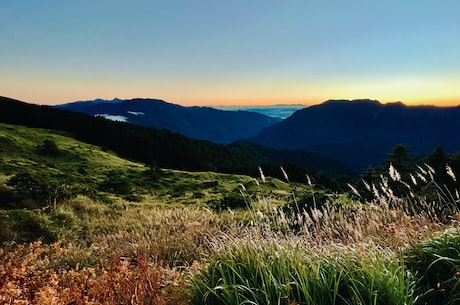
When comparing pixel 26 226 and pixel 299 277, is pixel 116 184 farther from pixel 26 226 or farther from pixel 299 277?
pixel 299 277

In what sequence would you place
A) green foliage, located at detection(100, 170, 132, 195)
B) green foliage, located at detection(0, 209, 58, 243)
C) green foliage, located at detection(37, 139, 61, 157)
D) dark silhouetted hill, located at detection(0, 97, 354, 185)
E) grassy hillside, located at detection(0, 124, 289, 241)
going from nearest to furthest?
green foliage, located at detection(0, 209, 58, 243)
grassy hillside, located at detection(0, 124, 289, 241)
green foliage, located at detection(100, 170, 132, 195)
green foliage, located at detection(37, 139, 61, 157)
dark silhouetted hill, located at detection(0, 97, 354, 185)

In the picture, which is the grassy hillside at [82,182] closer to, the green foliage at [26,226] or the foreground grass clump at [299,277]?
the green foliage at [26,226]

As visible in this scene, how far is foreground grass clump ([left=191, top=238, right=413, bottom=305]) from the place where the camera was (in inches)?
193

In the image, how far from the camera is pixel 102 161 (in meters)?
44.1

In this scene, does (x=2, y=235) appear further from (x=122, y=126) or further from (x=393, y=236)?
(x=122, y=126)

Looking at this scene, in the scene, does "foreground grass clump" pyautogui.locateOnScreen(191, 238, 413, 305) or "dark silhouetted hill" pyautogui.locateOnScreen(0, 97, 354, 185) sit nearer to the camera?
"foreground grass clump" pyautogui.locateOnScreen(191, 238, 413, 305)

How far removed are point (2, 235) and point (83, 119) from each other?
63.8m

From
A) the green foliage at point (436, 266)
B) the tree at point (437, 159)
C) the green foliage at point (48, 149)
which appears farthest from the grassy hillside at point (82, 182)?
the green foliage at point (436, 266)

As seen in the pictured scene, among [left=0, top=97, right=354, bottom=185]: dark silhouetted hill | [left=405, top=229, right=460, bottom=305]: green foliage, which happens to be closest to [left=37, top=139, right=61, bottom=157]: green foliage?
[left=0, top=97, right=354, bottom=185]: dark silhouetted hill

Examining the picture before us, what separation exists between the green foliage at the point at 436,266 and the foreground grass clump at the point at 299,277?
27cm

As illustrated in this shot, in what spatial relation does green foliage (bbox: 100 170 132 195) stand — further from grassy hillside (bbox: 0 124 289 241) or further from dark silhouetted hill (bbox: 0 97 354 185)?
dark silhouetted hill (bbox: 0 97 354 185)

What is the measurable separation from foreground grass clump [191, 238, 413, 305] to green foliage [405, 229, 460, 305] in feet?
0.90

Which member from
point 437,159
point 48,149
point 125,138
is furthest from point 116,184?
point 125,138

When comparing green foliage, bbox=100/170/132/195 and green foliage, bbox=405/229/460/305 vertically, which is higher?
green foliage, bbox=405/229/460/305
